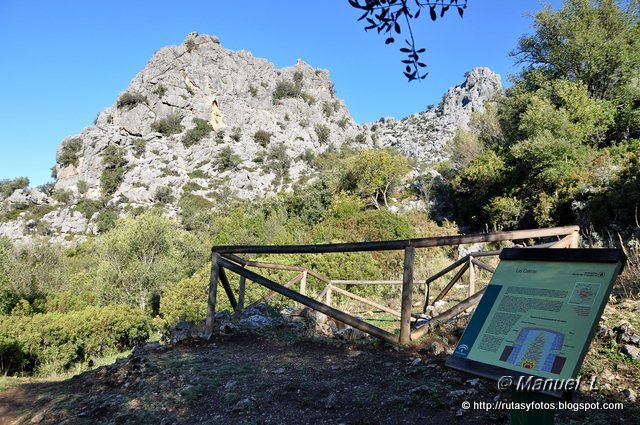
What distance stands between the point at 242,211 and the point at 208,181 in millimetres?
20055

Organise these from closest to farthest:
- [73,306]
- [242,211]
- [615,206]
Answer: [615,206] < [73,306] < [242,211]

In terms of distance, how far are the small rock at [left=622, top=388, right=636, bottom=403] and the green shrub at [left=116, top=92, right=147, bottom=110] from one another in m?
62.1

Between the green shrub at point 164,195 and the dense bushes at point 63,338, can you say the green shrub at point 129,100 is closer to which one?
the green shrub at point 164,195

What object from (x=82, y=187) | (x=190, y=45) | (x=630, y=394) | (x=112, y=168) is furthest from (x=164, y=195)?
(x=630, y=394)

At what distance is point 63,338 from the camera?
8.67m

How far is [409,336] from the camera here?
2719mm

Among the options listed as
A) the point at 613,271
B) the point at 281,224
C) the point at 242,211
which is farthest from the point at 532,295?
the point at 242,211

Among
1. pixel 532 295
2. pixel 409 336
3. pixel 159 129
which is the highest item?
pixel 159 129

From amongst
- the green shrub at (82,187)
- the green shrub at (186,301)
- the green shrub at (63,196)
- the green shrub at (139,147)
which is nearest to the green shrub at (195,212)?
the green shrub at (139,147)

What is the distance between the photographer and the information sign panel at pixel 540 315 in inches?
55.0

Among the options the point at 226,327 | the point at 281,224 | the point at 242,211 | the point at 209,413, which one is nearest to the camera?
the point at 209,413

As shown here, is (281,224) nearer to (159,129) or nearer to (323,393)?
(323,393)

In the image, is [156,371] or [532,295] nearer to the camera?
[532,295]

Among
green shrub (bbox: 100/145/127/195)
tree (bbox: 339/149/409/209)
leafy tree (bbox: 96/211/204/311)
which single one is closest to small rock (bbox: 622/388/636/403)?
leafy tree (bbox: 96/211/204/311)
